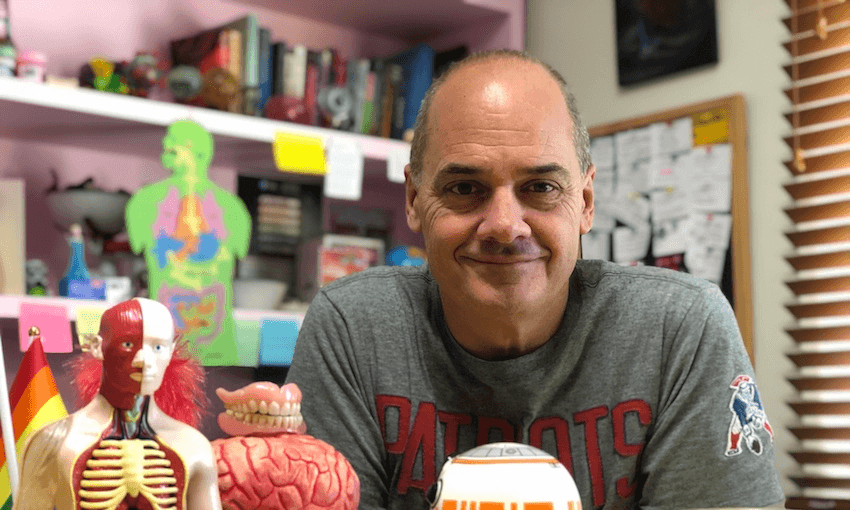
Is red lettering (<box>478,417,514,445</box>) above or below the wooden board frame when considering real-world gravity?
below

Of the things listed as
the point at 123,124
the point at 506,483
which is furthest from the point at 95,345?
the point at 123,124

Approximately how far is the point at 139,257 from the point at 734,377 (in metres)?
1.47

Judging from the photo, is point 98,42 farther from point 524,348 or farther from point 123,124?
point 524,348

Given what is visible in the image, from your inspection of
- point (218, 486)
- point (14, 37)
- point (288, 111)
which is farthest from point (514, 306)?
point (14, 37)

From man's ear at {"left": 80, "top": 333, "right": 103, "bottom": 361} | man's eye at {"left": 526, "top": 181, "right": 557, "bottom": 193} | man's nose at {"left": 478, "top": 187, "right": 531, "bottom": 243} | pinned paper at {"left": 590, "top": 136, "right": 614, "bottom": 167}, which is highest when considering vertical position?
pinned paper at {"left": 590, "top": 136, "right": 614, "bottom": 167}

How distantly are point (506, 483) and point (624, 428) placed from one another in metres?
0.46

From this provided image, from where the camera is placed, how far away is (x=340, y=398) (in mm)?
1042

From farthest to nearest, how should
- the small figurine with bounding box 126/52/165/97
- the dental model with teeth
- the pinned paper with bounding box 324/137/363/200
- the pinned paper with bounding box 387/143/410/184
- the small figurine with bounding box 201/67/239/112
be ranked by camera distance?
1. the pinned paper with bounding box 387/143/410/184
2. the pinned paper with bounding box 324/137/363/200
3. the small figurine with bounding box 201/67/239/112
4. the small figurine with bounding box 126/52/165/97
5. the dental model with teeth

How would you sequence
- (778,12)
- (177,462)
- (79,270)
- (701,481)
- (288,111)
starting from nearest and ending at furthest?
(177,462), (701,481), (79,270), (778,12), (288,111)

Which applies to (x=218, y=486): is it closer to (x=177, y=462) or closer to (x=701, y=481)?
(x=177, y=462)

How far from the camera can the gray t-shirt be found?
96 cm

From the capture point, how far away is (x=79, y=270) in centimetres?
193

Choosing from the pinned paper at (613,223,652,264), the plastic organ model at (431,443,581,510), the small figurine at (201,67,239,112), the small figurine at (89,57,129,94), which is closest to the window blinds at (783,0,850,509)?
the pinned paper at (613,223,652,264)

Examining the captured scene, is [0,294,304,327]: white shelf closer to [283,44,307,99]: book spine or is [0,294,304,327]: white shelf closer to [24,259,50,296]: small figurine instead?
[24,259,50,296]: small figurine
